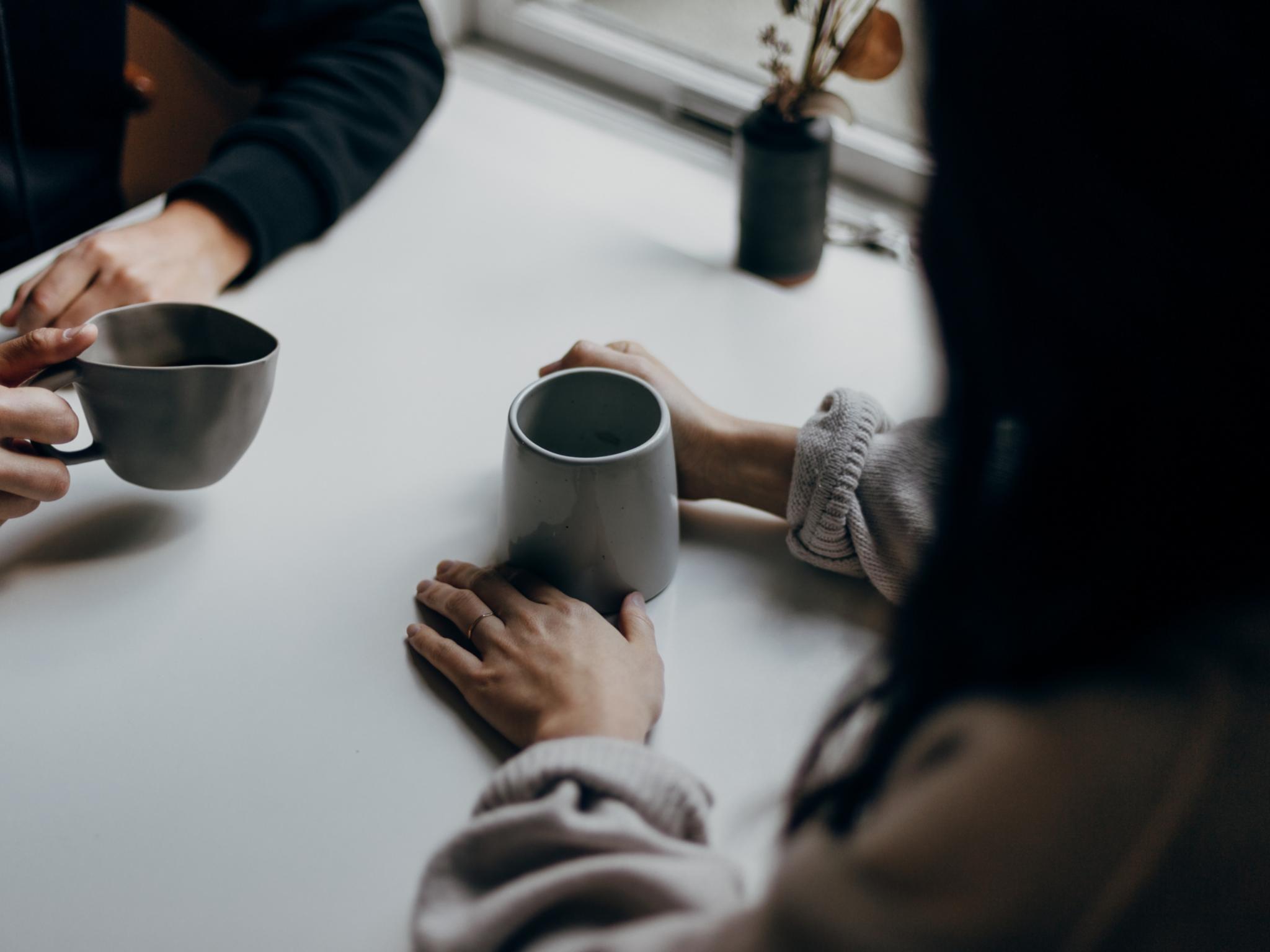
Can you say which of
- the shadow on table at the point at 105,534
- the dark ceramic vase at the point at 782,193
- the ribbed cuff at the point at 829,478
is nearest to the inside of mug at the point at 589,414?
the ribbed cuff at the point at 829,478

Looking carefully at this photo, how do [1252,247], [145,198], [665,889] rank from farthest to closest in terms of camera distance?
[145,198]
[665,889]
[1252,247]

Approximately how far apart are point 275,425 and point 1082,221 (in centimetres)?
56

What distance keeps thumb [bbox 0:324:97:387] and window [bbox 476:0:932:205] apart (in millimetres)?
818

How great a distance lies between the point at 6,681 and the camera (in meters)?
0.54

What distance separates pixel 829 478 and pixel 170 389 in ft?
1.27

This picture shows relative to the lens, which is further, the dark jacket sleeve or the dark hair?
the dark jacket sleeve

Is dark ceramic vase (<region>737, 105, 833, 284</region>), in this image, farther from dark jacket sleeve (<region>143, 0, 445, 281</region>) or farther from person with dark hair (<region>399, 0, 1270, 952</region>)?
person with dark hair (<region>399, 0, 1270, 952</region>)

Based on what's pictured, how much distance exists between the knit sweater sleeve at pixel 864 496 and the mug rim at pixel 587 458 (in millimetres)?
112

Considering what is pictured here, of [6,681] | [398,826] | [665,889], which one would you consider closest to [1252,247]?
[665,889]

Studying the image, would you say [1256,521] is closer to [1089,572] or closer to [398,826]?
[1089,572]

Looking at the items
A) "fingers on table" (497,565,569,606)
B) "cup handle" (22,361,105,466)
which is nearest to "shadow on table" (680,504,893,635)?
"fingers on table" (497,565,569,606)

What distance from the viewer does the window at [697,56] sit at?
1.14m

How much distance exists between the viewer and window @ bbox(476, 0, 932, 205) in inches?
44.8

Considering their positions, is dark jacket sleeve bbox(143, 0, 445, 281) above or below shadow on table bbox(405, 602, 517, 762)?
above
